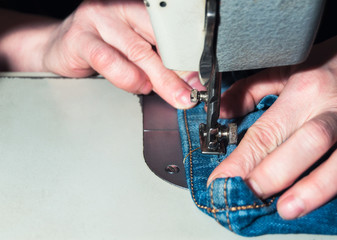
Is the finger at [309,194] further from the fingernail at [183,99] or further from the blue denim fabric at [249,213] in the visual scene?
the fingernail at [183,99]

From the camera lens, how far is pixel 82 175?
73 cm

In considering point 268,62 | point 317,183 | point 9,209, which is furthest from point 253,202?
point 9,209

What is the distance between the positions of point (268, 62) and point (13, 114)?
611 mm

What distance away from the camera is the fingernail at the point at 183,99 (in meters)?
0.88

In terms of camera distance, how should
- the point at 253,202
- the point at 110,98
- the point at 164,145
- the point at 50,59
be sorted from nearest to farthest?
the point at 253,202 < the point at 164,145 < the point at 110,98 < the point at 50,59

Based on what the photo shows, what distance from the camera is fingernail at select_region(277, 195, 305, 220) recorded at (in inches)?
23.7

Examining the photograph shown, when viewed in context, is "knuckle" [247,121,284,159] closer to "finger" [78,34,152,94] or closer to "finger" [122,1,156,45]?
"finger" [78,34,152,94]

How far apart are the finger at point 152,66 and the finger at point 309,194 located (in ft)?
1.11

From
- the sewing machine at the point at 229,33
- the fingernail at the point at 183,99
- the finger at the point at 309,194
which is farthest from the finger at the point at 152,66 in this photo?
the finger at the point at 309,194

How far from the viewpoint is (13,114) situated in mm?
894

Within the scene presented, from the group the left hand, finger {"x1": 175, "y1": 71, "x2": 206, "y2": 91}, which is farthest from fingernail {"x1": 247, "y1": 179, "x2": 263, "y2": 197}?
finger {"x1": 175, "y1": 71, "x2": 206, "y2": 91}

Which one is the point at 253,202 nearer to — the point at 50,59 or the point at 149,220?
the point at 149,220

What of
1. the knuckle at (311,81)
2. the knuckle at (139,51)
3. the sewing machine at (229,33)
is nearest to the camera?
the sewing machine at (229,33)

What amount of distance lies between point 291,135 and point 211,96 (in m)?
0.17
